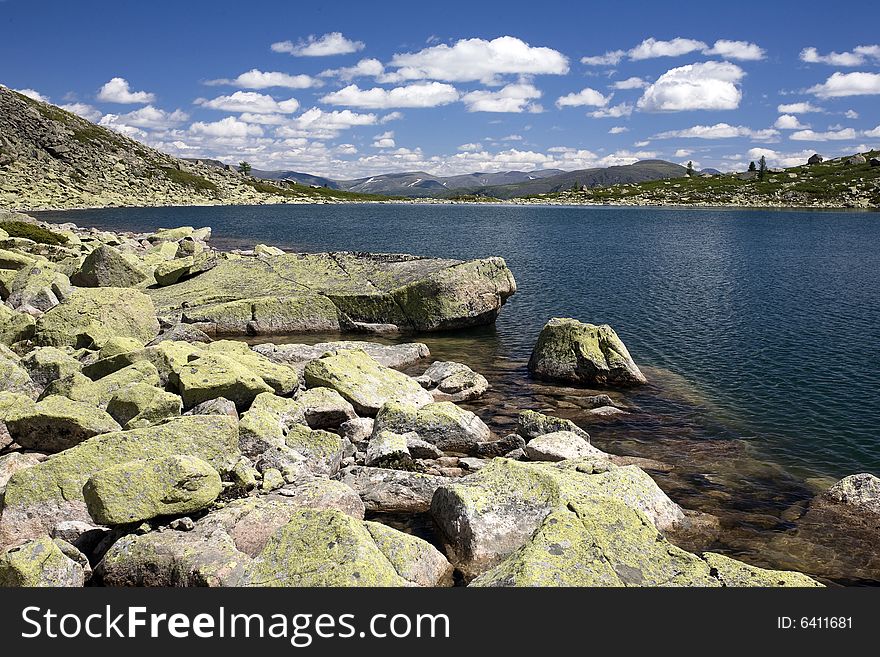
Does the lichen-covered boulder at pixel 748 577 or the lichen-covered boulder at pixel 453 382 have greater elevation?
the lichen-covered boulder at pixel 748 577

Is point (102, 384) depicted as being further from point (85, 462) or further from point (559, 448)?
point (559, 448)

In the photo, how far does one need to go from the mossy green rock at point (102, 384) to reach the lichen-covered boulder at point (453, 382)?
10908 mm

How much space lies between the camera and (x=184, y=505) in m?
12.6

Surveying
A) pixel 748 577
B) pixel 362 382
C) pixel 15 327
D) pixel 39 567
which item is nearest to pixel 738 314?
pixel 362 382

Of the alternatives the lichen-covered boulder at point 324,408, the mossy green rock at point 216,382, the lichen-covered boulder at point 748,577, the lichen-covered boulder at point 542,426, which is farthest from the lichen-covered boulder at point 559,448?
the mossy green rock at point 216,382

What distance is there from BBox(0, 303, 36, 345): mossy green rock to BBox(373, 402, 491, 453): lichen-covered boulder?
17172 mm

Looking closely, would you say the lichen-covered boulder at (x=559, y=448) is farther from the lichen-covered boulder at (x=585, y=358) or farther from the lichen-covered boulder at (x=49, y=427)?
the lichen-covered boulder at (x=49, y=427)

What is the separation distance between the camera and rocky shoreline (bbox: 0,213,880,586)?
10500mm

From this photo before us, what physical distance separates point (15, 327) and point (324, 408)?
15.7 m

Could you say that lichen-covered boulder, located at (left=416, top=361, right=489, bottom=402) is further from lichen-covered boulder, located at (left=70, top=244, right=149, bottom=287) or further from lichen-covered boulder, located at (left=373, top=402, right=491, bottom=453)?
lichen-covered boulder, located at (left=70, top=244, right=149, bottom=287)

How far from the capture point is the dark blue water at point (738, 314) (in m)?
23.1

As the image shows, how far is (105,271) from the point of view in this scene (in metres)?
38.5
